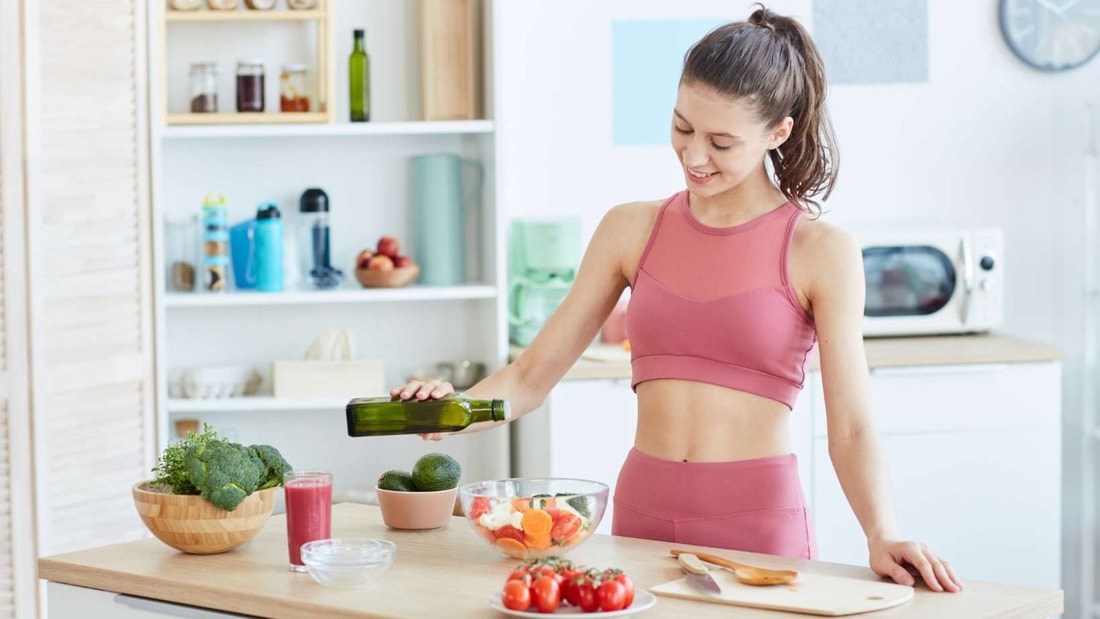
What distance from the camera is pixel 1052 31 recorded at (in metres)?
4.25

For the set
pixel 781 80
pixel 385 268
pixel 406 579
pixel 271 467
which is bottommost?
pixel 406 579

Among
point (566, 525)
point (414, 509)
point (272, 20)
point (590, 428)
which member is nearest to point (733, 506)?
point (566, 525)

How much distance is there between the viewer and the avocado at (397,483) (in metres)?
2.13

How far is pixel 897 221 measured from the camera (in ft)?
14.1

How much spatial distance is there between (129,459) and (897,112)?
7.98 feet

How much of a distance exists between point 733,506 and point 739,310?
299mm

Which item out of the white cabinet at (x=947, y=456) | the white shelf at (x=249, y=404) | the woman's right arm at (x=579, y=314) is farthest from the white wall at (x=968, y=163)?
the woman's right arm at (x=579, y=314)

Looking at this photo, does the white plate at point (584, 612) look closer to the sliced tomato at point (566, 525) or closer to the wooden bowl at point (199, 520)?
the sliced tomato at point (566, 525)

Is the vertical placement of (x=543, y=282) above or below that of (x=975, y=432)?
above

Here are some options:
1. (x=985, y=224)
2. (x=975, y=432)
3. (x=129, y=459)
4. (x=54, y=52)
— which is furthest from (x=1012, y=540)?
(x=54, y=52)

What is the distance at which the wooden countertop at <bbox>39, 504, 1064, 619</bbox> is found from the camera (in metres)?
1.67

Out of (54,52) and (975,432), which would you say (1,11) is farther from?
(975,432)

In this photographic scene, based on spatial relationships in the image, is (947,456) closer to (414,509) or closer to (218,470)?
(414,509)

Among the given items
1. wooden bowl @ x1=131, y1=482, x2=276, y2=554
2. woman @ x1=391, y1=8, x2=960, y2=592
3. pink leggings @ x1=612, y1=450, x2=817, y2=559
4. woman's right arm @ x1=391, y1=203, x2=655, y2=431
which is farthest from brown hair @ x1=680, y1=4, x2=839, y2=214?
wooden bowl @ x1=131, y1=482, x2=276, y2=554
